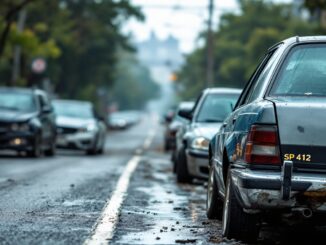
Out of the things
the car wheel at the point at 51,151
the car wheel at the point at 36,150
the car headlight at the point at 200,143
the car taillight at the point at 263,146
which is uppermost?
the car taillight at the point at 263,146


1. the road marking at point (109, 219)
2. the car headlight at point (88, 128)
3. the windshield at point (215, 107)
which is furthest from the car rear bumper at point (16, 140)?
the road marking at point (109, 219)

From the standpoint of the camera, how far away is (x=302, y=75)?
722 cm

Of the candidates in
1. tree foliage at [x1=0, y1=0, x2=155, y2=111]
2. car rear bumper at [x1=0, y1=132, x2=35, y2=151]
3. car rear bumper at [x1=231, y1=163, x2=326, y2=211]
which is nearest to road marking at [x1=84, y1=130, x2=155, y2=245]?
car rear bumper at [x1=231, y1=163, x2=326, y2=211]

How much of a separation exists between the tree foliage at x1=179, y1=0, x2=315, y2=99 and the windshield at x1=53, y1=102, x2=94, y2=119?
1827 inches

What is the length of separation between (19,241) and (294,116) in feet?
7.64

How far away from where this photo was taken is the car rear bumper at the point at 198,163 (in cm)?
1351

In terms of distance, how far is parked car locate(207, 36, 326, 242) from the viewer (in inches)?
262

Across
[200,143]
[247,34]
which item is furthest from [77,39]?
[200,143]

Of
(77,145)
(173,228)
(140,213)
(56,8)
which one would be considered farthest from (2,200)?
(56,8)

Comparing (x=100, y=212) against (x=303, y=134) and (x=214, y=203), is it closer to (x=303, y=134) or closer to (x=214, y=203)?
(x=214, y=203)

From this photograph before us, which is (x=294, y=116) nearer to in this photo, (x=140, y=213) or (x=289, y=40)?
(x=289, y=40)

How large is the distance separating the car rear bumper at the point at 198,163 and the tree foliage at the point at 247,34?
2331 inches

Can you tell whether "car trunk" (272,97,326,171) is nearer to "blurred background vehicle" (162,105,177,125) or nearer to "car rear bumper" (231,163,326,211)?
"car rear bumper" (231,163,326,211)

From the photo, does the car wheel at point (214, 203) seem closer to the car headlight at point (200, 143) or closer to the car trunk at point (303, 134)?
the car trunk at point (303, 134)
